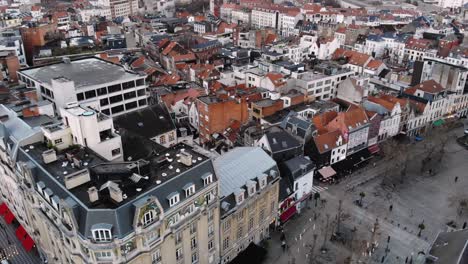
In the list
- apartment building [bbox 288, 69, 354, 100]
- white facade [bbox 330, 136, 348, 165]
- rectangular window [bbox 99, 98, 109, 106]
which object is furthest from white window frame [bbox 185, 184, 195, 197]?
apartment building [bbox 288, 69, 354, 100]

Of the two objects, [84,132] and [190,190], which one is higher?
[84,132]

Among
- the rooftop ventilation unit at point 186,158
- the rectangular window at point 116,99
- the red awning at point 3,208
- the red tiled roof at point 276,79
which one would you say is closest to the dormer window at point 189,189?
the rooftop ventilation unit at point 186,158

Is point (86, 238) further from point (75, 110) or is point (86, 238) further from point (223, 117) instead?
point (223, 117)

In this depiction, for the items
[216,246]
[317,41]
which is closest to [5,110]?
[216,246]

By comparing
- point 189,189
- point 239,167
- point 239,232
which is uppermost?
point 189,189

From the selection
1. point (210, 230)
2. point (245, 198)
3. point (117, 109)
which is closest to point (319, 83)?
point (117, 109)

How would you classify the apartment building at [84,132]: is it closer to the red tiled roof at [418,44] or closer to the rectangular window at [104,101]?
the rectangular window at [104,101]

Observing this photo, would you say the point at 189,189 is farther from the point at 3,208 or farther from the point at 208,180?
the point at 3,208
